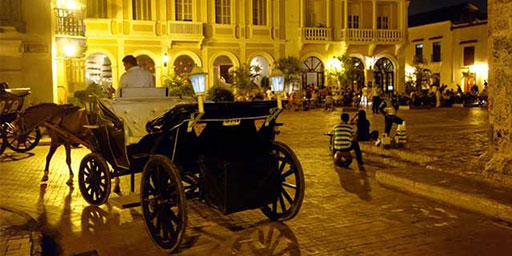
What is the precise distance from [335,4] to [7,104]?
27.4 meters

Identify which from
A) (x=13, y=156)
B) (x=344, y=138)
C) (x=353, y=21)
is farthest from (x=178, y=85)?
(x=344, y=138)

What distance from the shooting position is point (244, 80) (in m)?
33.2

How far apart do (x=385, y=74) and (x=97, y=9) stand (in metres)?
20.8

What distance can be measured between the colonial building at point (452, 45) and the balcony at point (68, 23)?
27.9 metres

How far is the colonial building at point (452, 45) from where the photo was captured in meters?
44.8

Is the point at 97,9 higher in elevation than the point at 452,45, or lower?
higher

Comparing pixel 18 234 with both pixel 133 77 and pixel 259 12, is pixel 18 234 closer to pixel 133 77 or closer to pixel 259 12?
pixel 133 77

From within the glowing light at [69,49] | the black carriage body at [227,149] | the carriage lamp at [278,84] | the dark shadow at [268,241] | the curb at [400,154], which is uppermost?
the glowing light at [69,49]

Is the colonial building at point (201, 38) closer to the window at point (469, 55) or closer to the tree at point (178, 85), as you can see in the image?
the tree at point (178, 85)

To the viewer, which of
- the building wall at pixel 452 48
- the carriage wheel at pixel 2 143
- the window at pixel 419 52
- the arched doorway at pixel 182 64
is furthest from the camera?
the window at pixel 419 52

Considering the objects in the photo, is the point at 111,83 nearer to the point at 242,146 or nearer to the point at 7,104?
the point at 7,104

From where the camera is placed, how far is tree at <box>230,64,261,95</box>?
33.0 metres

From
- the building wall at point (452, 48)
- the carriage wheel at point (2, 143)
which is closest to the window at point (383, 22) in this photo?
the building wall at point (452, 48)

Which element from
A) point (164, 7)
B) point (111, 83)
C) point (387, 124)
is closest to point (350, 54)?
point (164, 7)
